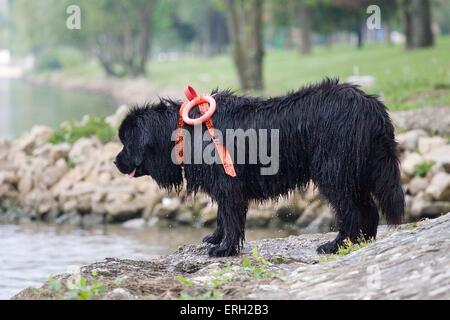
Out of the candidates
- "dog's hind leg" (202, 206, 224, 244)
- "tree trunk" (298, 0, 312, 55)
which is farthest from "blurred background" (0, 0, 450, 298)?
"tree trunk" (298, 0, 312, 55)

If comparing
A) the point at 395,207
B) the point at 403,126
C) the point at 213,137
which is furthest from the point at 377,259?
the point at 403,126

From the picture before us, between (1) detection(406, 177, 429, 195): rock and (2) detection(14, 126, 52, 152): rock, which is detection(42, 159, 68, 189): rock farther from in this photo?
(1) detection(406, 177, 429, 195): rock

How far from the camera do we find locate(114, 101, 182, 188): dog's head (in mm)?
9664

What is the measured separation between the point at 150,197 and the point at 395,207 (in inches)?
392

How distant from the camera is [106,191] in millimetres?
19094

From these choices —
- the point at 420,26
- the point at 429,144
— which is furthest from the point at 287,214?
the point at 420,26

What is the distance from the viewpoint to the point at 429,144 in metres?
17.9

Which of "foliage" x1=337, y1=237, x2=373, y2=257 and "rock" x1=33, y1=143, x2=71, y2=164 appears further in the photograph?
"rock" x1=33, y1=143, x2=71, y2=164

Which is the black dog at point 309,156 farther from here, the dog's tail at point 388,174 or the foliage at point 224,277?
the foliage at point 224,277

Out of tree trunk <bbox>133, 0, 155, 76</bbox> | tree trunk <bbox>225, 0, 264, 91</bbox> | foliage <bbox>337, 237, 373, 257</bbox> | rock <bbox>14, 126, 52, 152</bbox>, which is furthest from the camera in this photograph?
tree trunk <bbox>133, 0, 155, 76</bbox>

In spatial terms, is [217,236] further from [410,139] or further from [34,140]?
[34,140]

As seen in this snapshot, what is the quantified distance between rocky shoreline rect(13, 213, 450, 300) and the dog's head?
1098 millimetres

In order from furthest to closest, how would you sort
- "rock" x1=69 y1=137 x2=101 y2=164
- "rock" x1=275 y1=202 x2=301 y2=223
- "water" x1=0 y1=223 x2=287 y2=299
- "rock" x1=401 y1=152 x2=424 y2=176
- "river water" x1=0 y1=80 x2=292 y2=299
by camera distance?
"rock" x1=69 y1=137 x2=101 y2=164, "rock" x1=401 y1=152 x2=424 y2=176, "rock" x1=275 y1=202 x2=301 y2=223, "water" x1=0 y1=223 x2=287 y2=299, "river water" x1=0 y1=80 x2=292 y2=299

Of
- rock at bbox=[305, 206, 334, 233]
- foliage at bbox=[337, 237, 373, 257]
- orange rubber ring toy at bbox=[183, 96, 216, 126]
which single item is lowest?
→ rock at bbox=[305, 206, 334, 233]
